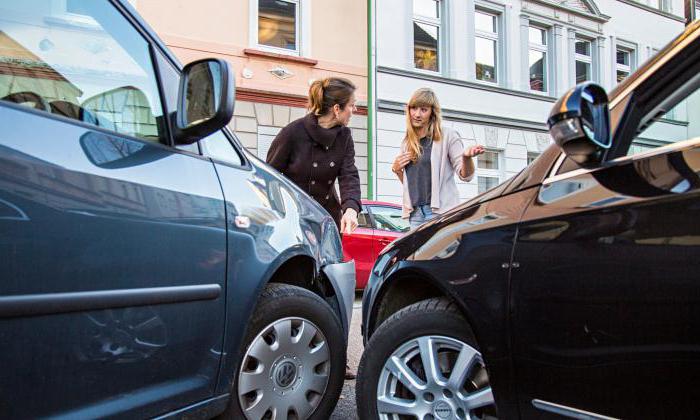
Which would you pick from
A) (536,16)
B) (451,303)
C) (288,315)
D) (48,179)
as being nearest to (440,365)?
(451,303)

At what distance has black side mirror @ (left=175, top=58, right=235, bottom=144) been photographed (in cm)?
193

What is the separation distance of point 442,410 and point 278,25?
11.4m

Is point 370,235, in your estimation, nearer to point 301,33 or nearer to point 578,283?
point 578,283

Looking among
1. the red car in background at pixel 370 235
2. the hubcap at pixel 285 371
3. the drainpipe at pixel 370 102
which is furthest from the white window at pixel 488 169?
the hubcap at pixel 285 371

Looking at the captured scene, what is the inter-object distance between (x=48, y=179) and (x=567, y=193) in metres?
1.37

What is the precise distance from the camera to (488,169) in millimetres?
15023

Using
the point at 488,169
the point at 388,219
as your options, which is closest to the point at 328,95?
the point at 388,219

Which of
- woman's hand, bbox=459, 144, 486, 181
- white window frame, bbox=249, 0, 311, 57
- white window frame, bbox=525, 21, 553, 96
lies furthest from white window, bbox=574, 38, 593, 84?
woman's hand, bbox=459, 144, 486, 181

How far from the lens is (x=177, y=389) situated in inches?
72.6

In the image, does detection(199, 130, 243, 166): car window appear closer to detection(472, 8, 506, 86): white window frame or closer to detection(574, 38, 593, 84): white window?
detection(472, 8, 506, 86): white window frame

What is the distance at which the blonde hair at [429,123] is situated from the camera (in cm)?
389

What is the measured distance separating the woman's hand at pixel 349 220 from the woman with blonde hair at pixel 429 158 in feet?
1.63

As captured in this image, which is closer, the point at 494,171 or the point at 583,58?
the point at 494,171

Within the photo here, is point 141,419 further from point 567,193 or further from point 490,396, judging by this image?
point 567,193
